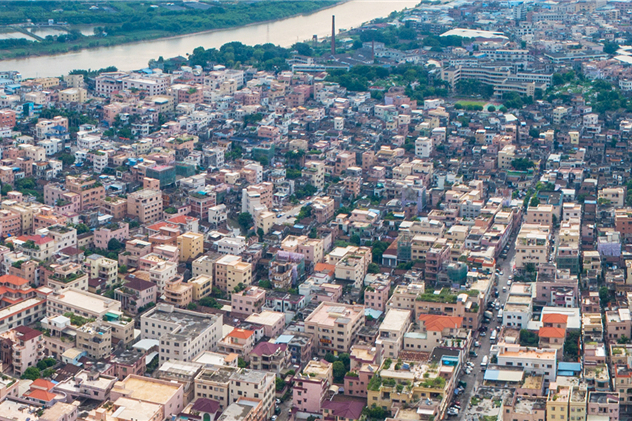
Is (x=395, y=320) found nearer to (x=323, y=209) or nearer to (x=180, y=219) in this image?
(x=323, y=209)

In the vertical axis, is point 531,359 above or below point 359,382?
above

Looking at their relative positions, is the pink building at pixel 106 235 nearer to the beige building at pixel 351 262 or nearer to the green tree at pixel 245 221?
the green tree at pixel 245 221

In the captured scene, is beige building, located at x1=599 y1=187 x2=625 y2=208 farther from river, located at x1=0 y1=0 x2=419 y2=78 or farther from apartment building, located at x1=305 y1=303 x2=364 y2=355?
river, located at x1=0 y1=0 x2=419 y2=78

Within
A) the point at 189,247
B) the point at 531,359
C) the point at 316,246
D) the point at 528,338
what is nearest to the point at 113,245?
the point at 189,247

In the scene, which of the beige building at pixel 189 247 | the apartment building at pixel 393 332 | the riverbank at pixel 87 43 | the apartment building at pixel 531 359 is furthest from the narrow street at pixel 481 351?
the riverbank at pixel 87 43

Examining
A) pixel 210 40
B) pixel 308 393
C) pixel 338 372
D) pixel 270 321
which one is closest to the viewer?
pixel 308 393

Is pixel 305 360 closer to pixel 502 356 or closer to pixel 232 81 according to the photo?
pixel 502 356

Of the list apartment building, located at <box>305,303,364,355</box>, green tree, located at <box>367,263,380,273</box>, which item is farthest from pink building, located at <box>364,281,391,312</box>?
green tree, located at <box>367,263,380,273</box>
